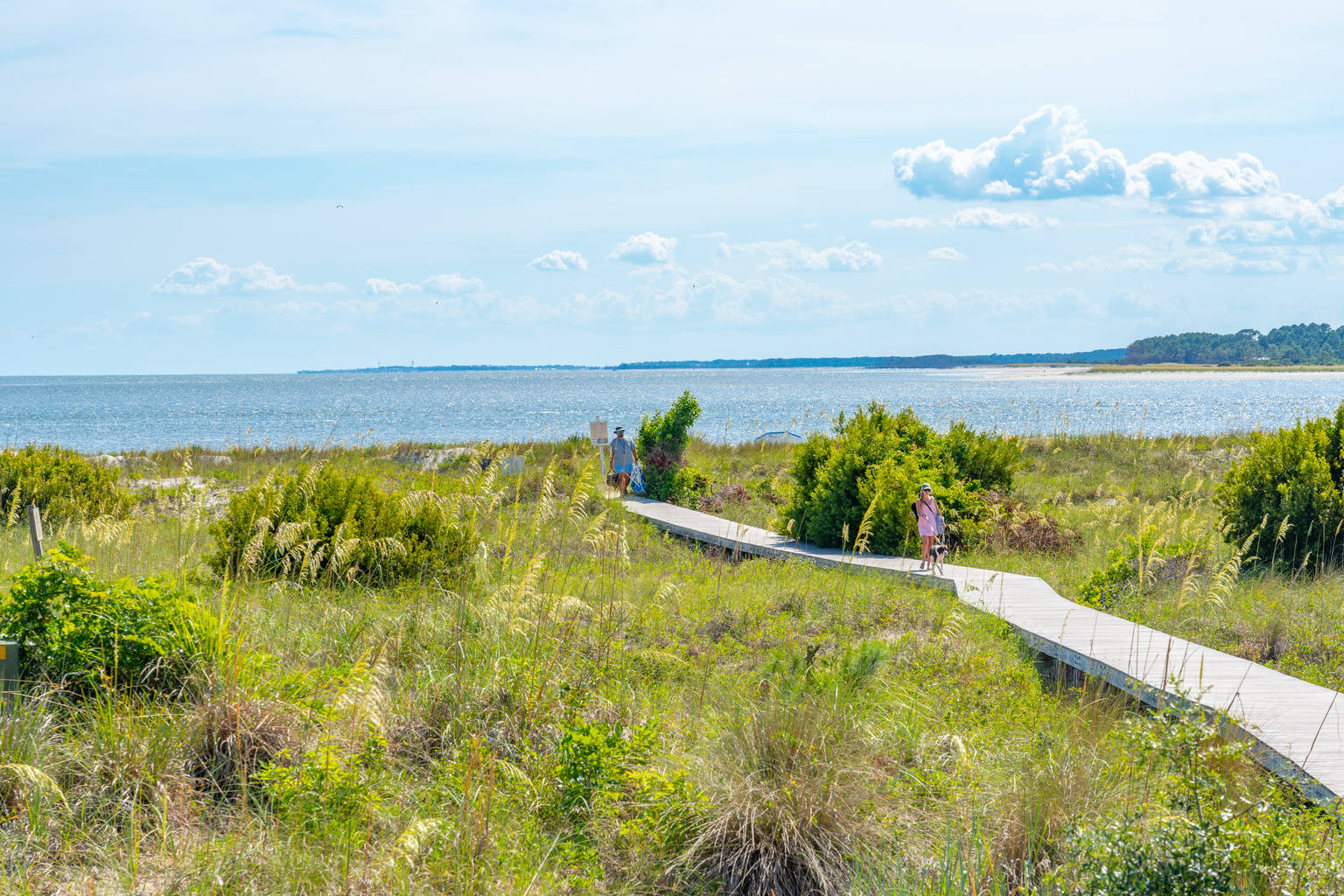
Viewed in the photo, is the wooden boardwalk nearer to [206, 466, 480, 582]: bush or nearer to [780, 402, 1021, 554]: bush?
[780, 402, 1021, 554]: bush

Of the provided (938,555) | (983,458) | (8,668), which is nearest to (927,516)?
(938,555)

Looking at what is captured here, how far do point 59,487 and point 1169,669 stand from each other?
14.5 m

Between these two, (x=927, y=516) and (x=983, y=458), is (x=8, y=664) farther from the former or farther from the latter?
(x=983, y=458)

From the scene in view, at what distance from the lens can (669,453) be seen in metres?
19.8

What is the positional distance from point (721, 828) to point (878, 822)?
78 centimetres

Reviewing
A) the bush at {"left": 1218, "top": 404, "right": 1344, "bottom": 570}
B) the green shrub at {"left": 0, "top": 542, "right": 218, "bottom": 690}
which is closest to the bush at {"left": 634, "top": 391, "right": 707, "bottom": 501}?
the bush at {"left": 1218, "top": 404, "right": 1344, "bottom": 570}

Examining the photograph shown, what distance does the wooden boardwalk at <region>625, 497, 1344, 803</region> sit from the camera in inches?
220

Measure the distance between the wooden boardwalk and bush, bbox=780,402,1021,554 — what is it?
841 millimetres

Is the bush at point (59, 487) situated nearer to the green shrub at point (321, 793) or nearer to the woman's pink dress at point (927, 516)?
the green shrub at point (321, 793)

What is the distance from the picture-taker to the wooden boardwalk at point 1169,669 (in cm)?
558

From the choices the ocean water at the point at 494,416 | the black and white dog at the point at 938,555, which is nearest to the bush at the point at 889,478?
the black and white dog at the point at 938,555

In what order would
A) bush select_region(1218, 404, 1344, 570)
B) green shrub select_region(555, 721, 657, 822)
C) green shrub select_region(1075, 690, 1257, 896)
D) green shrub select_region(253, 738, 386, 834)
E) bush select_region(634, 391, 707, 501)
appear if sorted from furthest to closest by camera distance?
bush select_region(634, 391, 707, 501), bush select_region(1218, 404, 1344, 570), green shrub select_region(555, 721, 657, 822), green shrub select_region(253, 738, 386, 834), green shrub select_region(1075, 690, 1257, 896)

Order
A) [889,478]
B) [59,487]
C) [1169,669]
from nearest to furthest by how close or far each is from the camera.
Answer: [1169,669]
[889,478]
[59,487]

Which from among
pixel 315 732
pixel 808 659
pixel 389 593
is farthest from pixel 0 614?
pixel 808 659
